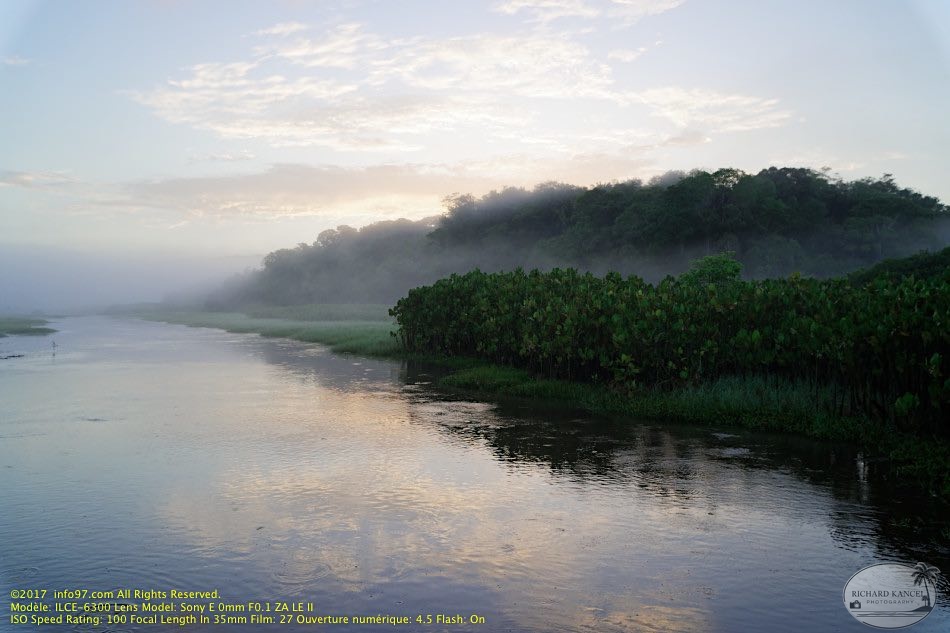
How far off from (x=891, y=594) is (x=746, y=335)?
11.1m

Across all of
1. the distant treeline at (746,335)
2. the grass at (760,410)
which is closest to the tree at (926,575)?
the grass at (760,410)

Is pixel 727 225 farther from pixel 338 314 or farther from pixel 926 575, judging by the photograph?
pixel 926 575

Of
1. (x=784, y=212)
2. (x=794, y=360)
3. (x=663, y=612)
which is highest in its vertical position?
(x=784, y=212)

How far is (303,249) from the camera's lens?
14212 centimetres

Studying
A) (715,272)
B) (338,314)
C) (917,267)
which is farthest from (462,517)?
(338,314)

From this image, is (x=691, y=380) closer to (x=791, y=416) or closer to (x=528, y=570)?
(x=791, y=416)

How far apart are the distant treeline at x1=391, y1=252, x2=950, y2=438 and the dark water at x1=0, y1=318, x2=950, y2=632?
2.01m

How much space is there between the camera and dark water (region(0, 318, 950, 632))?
7742 mm

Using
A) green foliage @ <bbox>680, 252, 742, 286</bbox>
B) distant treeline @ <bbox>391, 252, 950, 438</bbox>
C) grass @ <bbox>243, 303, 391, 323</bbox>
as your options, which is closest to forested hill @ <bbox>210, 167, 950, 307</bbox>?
grass @ <bbox>243, 303, 391, 323</bbox>

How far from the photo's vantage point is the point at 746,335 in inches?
727

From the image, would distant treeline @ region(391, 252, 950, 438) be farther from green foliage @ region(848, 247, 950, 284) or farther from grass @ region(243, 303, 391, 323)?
grass @ region(243, 303, 391, 323)

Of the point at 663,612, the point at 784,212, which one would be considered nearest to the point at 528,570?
the point at 663,612

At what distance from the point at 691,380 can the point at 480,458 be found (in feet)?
24.8

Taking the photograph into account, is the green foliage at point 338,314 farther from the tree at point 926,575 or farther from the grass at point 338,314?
the tree at point 926,575
